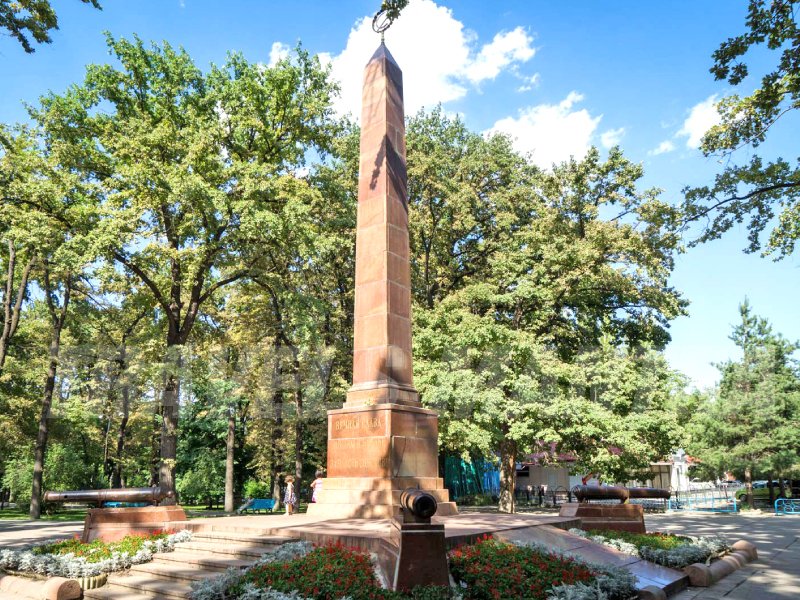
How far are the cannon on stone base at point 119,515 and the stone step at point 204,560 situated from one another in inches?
55.0

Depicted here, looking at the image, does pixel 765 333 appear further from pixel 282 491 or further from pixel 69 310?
pixel 69 310

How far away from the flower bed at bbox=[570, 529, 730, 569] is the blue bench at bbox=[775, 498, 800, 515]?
2131cm

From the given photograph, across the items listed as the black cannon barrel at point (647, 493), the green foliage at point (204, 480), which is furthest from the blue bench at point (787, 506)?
the green foliage at point (204, 480)

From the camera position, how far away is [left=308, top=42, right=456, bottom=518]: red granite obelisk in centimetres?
1106

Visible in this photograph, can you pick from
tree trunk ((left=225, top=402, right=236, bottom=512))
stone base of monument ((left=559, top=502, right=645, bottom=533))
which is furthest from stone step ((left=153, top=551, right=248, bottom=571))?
tree trunk ((left=225, top=402, right=236, bottom=512))

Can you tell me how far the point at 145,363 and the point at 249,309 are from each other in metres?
5.57

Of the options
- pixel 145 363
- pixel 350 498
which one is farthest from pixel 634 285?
pixel 145 363

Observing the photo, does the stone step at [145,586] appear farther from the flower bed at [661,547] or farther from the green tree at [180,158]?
the green tree at [180,158]

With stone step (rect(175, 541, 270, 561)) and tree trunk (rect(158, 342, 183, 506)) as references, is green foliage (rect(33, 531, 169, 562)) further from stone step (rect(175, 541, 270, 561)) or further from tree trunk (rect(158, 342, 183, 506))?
tree trunk (rect(158, 342, 183, 506))

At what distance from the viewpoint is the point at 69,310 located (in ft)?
86.3

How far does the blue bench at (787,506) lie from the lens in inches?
1142

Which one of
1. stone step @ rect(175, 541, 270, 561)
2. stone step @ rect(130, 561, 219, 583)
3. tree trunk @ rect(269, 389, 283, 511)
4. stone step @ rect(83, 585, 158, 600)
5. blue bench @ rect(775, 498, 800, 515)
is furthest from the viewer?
blue bench @ rect(775, 498, 800, 515)

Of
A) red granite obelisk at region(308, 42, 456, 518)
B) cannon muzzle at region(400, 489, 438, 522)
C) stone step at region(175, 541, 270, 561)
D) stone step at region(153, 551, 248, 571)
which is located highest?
red granite obelisk at region(308, 42, 456, 518)

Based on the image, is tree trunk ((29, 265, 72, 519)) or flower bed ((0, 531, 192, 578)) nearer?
flower bed ((0, 531, 192, 578))
